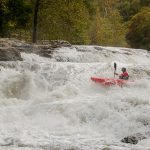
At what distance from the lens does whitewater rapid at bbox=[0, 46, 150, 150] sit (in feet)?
36.2

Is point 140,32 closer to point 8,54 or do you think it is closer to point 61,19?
point 61,19

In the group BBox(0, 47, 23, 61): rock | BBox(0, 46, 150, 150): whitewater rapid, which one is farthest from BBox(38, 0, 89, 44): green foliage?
BBox(0, 47, 23, 61): rock

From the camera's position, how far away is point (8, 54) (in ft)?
59.9

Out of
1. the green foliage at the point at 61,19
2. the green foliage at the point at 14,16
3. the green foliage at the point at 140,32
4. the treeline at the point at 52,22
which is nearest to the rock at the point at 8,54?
the treeline at the point at 52,22

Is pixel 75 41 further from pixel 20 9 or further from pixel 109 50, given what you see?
pixel 109 50

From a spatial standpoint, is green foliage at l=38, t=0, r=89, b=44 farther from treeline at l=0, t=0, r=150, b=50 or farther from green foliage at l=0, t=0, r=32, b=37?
green foliage at l=0, t=0, r=32, b=37

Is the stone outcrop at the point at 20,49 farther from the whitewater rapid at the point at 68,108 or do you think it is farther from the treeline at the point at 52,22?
the treeline at the point at 52,22

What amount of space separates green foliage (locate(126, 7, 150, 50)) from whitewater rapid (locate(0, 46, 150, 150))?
23617 mm

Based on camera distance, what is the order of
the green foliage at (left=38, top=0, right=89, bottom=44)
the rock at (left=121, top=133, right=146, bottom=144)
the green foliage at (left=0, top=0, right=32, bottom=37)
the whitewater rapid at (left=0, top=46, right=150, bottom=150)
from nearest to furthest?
the rock at (left=121, top=133, right=146, bottom=144), the whitewater rapid at (left=0, top=46, right=150, bottom=150), the green foliage at (left=38, top=0, right=89, bottom=44), the green foliage at (left=0, top=0, right=32, bottom=37)

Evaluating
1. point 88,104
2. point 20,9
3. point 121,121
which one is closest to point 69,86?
point 88,104

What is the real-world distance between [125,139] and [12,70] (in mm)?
7142

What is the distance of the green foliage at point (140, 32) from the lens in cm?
4283

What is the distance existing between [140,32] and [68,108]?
31.1 m

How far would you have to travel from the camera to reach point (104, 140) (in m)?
11.2
